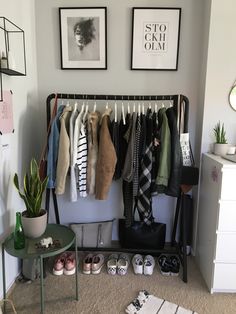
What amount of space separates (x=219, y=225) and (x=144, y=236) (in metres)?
0.74

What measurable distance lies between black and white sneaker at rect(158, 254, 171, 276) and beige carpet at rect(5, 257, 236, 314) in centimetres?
4

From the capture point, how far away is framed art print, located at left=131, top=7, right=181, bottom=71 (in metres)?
2.01

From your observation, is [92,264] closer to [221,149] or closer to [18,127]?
[18,127]

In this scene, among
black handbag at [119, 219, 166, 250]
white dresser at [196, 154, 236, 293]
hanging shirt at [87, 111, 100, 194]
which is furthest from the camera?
black handbag at [119, 219, 166, 250]

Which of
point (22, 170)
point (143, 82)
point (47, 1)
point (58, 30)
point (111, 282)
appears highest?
point (47, 1)

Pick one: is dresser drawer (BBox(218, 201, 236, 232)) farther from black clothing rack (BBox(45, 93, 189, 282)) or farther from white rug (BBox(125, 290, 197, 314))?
white rug (BBox(125, 290, 197, 314))

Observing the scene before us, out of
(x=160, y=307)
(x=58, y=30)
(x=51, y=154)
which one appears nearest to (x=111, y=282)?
(x=160, y=307)

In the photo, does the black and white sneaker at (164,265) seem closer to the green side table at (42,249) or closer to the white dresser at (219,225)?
the white dresser at (219,225)

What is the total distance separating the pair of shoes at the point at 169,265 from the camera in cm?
196

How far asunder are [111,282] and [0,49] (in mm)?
1906

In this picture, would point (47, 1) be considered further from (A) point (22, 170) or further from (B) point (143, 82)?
(A) point (22, 170)

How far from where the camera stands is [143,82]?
2.13m

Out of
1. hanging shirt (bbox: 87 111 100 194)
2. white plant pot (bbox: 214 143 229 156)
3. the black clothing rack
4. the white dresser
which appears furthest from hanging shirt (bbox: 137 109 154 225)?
white plant pot (bbox: 214 143 229 156)

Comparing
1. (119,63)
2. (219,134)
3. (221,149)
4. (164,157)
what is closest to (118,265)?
(164,157)
